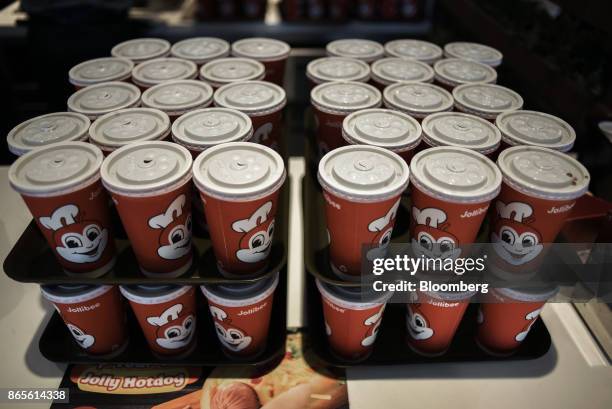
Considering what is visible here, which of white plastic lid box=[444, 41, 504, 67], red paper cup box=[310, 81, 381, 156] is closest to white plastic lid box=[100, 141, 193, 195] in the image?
red paper cup box=[310, 81, 381, 156]

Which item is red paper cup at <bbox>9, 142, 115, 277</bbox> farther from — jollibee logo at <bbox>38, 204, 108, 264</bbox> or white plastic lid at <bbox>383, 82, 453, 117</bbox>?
white plastic lid at <bbox>383, 82, 453, 117</bbox>

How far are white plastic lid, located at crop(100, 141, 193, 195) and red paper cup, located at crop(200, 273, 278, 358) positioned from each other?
0.28 m

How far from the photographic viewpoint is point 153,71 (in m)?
1.44

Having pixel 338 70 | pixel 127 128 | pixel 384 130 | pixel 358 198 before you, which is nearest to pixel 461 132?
pixel 384 130

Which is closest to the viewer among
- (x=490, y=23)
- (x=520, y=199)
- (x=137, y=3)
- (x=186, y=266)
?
(x=520, y=199)

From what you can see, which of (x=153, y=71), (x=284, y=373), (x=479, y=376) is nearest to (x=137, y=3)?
(x=153, y=71)

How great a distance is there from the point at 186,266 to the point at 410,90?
31.9 inches

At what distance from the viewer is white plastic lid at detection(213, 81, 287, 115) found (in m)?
1.24

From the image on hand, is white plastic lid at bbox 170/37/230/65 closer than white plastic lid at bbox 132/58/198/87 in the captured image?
No

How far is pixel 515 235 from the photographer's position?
1.01 metres

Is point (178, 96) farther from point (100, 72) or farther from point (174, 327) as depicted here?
point (174, 327)

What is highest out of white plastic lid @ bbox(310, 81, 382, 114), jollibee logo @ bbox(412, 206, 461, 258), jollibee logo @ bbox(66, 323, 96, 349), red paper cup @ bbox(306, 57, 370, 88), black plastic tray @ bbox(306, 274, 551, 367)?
white plastic lid @ bbox(310, 81, 382, 114)

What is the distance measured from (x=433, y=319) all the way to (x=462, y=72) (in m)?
0.83

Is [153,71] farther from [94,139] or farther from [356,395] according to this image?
[356,395]
